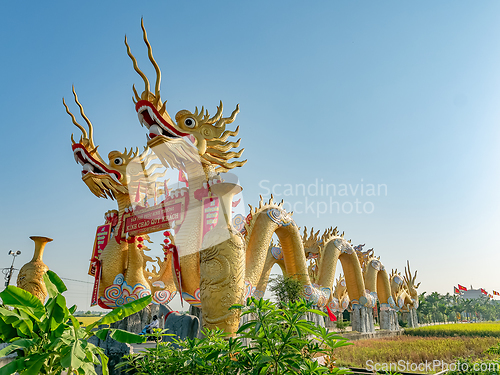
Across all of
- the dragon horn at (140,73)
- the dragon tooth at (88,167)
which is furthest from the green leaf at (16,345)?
the dragon tooth at (88,167)

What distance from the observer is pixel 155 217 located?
7715 millimetres

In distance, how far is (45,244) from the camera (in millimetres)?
10258

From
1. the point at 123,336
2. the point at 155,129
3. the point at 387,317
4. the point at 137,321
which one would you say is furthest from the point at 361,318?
the point at 123,336

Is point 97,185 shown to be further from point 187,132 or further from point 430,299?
point 430,299

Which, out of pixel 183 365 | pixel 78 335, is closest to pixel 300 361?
pixel 183 365

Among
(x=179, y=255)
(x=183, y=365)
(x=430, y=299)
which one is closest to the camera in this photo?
(x=183, y=365)

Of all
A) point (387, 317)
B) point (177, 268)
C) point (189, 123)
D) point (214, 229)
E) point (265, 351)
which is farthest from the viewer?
point (387, 317)

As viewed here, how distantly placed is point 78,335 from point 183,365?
646 millimetres

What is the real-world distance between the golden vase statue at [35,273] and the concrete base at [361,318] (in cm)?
1131

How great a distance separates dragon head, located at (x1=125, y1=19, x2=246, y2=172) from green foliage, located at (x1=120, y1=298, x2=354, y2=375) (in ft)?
15.9

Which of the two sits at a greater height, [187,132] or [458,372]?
[187,132]

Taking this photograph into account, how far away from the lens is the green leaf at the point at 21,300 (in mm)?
1919

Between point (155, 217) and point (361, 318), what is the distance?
33.8 ft

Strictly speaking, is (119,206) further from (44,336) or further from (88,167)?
(44,336)
